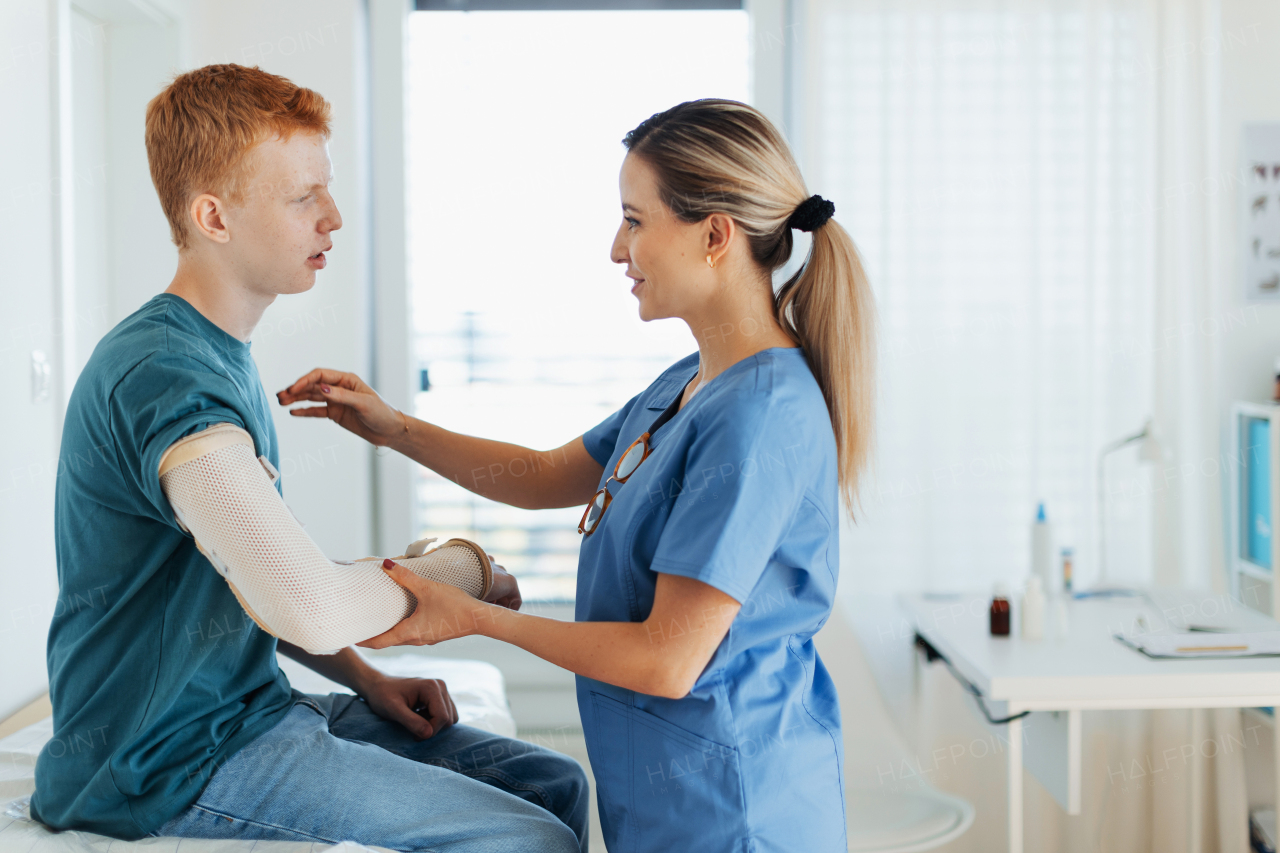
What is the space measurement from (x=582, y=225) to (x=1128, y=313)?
4.76ft

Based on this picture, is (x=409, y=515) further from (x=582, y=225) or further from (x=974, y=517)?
(x=974, y=517)

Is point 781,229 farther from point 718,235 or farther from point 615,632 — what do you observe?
point 615,632

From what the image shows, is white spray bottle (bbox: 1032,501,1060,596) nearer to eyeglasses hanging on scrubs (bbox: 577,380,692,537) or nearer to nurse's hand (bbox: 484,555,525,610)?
eyeglasses hanging on scrubs (bbox: 577,380,692,537)

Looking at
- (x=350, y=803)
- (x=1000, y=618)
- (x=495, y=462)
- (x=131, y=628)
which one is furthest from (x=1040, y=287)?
(x=131, y=628)

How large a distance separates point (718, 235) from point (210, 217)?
60 cm

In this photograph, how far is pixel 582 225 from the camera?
260cm

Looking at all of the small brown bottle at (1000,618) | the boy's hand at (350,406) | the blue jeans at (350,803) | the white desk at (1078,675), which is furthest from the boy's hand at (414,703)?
the small brown bottle at (1000,618)

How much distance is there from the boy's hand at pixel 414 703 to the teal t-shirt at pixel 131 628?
0.26m

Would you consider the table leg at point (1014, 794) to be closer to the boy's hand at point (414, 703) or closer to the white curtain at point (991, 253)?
the white curtain at point (991, 253)

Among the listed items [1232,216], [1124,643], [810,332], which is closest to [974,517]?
[1124,643]

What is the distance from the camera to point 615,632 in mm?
1054

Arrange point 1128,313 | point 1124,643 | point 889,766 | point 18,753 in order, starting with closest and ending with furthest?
point 18,753 < point 1124,643 < point 889,766 < point 1128,313

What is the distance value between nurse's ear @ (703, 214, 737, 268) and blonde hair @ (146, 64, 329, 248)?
1.70 ft

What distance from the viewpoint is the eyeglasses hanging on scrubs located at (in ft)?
4.07
